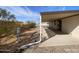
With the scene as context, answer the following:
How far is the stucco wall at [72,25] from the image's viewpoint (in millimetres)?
5738


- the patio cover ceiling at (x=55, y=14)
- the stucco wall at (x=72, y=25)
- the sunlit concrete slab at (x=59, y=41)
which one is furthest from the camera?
the stucco wall at (x=72, y=25)

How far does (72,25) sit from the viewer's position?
6160mm

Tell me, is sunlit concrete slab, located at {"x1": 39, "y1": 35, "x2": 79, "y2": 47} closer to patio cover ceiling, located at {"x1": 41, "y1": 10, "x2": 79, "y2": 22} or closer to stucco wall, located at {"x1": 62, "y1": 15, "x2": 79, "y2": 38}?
stucco wall, located at {"x1": 62, "y1": 15, "x2": 79, "y2": 38}

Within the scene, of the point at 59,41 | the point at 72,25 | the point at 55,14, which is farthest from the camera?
the point at 72,25

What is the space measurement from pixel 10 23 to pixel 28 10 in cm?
85

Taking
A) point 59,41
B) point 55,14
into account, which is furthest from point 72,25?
point 55,14

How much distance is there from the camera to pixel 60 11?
533cm

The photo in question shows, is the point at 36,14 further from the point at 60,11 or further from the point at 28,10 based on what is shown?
the point at 60,11

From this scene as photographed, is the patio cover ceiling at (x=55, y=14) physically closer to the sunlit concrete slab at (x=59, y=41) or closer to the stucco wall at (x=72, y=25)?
the stucco wall at (x=72, y=25)

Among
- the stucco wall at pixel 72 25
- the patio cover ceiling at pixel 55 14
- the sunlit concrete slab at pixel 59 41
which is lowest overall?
the sunlit concrete slab at pixel 59 41

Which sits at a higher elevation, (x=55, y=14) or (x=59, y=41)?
(x=55, y=14)

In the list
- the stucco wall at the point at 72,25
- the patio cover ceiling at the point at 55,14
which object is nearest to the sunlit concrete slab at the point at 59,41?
the stucco wall at the point at 72,25

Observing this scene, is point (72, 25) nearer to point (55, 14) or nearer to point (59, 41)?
point (59, 41)
